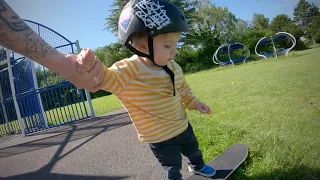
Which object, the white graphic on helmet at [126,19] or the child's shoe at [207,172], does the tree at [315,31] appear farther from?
the white graphic on helmet at [126,19]

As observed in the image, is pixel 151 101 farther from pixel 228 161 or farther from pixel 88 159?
pixel 88 159

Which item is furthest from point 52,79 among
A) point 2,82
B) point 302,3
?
point 302,3

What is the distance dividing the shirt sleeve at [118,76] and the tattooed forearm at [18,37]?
405 millimetres

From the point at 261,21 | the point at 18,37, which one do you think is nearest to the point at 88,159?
the point at 18,37

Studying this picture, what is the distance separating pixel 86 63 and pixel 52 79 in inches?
285

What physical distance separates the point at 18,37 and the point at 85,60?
1.05ft

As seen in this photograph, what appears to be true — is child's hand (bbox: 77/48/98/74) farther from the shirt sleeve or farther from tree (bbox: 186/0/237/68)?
tree (bbox: 186/0/237/68)

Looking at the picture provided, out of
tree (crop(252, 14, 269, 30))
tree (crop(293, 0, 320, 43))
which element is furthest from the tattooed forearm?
tree (crop(252, 14, 269, 30))

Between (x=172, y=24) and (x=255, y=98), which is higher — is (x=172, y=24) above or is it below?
above

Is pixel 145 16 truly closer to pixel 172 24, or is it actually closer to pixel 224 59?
pixel 172 24

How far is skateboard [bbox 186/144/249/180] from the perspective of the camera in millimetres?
2295

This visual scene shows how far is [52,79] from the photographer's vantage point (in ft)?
25.2

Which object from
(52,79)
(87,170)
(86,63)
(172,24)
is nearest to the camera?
(86,63)

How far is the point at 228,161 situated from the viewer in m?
2.48
